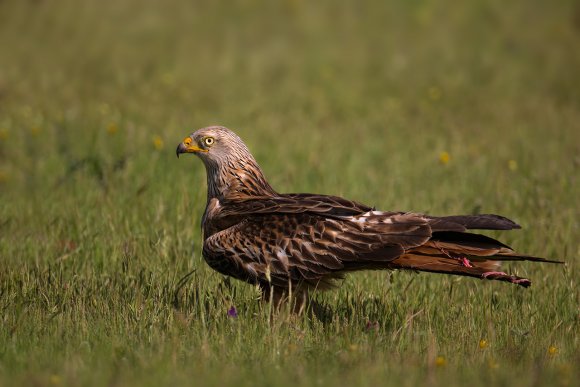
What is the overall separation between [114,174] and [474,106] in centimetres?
696

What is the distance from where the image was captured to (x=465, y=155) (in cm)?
1098

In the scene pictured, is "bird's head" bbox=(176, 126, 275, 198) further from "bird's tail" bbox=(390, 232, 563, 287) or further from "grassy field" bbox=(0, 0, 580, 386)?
"bird's tail" bbox=(390, 232, 563, 287)

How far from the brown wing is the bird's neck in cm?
68

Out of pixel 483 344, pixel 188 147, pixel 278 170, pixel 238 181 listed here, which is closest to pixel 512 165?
pixel 278 170

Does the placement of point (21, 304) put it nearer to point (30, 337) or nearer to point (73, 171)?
point (30, 337)

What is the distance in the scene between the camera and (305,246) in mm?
5812

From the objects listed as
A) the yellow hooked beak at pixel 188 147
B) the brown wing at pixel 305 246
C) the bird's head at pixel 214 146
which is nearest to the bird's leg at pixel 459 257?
the brown wing at pixel 305 246

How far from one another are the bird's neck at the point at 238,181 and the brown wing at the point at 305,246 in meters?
0.68

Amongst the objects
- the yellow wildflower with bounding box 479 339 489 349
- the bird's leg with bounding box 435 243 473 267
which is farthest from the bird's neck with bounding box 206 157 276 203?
the yellow wildflower with bounding box 479 339 489 349

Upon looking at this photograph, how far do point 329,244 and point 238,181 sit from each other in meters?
1.22

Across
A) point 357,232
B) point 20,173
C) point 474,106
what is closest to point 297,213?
point 357,232

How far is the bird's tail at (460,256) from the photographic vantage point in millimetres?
5457

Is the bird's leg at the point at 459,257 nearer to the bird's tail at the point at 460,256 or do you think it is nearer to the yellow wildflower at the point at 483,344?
the bird's tail at the point at 460,256

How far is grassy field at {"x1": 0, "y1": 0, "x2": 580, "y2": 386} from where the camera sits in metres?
5.03
